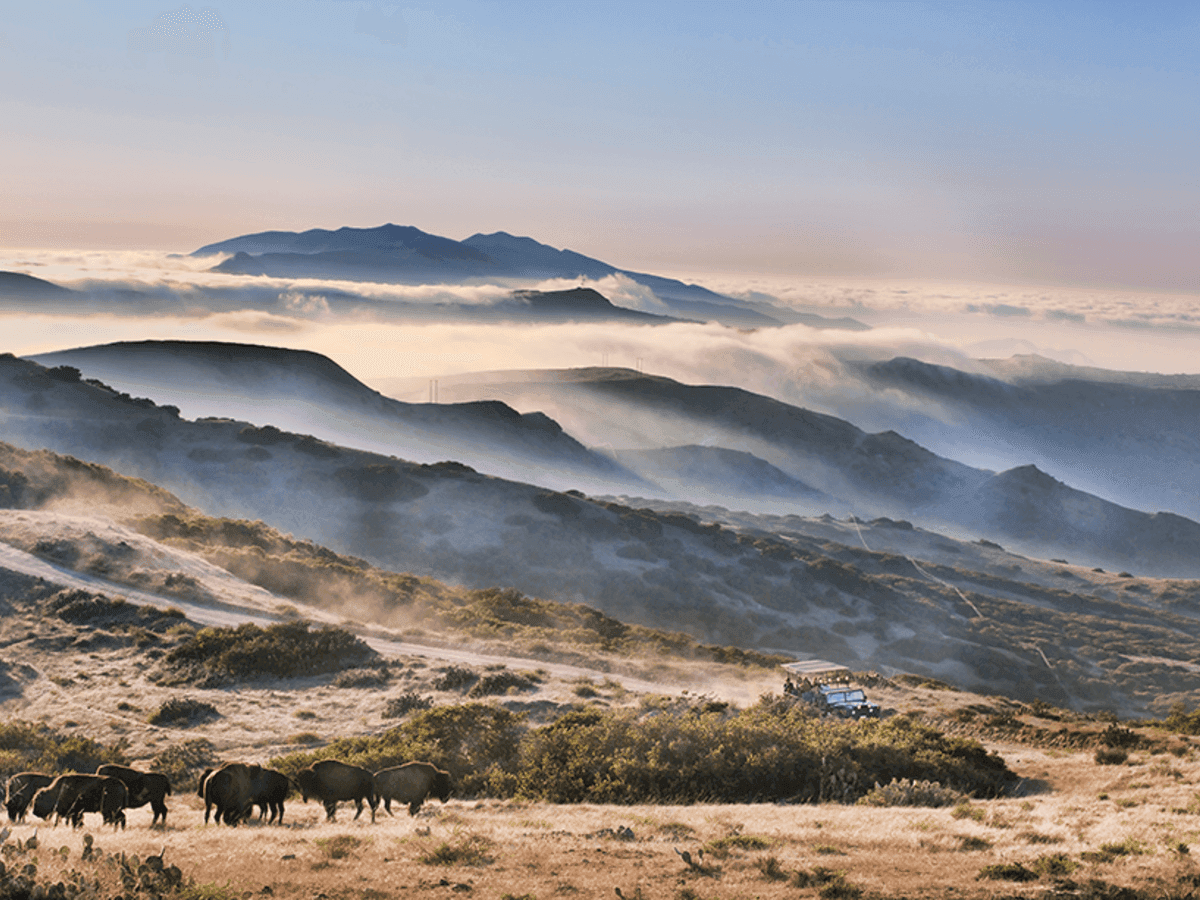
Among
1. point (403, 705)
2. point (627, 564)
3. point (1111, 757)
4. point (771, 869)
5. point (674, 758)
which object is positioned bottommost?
point (627, 564)

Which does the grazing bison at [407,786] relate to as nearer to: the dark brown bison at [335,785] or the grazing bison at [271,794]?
the dark brown bison at [335,785]

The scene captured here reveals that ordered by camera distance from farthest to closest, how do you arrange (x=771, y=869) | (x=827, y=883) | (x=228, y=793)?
(x=228, y=793) < (x=771, y=869) < (x=827, y=883)

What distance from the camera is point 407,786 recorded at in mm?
14398

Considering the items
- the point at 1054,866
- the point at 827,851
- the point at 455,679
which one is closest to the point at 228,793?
the point at 827,851

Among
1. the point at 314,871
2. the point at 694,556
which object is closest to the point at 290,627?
the point at 314,871

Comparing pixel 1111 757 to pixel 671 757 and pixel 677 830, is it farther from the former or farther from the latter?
pixel 677 830

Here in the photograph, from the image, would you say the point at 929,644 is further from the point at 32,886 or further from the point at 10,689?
the point at 32,886

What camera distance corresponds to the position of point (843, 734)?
2044 cm

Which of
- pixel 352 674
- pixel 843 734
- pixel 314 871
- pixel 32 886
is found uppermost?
pixel 32 886

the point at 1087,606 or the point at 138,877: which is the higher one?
the point at 138,877

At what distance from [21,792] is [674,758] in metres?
11.7

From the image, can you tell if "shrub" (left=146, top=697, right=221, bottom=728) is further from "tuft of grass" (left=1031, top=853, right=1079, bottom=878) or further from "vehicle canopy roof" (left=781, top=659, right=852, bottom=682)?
"tuft of grass" (left=1031, top=853, right=1079, bottom=878)

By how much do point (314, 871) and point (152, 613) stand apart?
89.9 feet

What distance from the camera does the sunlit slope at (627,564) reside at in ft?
232
